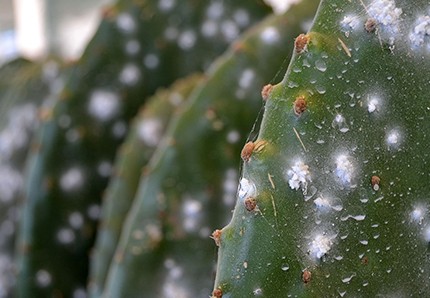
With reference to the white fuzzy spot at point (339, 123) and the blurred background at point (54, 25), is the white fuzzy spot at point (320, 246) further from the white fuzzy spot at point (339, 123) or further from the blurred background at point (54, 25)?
the blurred background at point (54, 25)

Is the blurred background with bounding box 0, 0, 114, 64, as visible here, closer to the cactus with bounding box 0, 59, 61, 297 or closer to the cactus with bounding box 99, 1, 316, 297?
the cactus with bounding box 0, 59, 61, 297

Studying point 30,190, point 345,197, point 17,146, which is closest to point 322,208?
point 345,197

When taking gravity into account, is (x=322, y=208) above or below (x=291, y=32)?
below

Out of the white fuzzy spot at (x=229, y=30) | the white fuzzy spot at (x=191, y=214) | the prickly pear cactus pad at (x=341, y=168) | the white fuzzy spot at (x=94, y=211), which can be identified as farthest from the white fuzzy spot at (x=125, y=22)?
the prickly pear cactus pad at (x=341, y=168)

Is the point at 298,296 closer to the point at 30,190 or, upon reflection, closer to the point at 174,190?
the point at 174,190

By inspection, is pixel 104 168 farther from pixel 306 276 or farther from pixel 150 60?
pixel 306 276

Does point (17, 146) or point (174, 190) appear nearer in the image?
point (174, 190)

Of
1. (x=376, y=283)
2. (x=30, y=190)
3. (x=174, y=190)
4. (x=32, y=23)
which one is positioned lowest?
(x=376, y=283)

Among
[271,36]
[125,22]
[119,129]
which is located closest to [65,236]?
[119,129]
